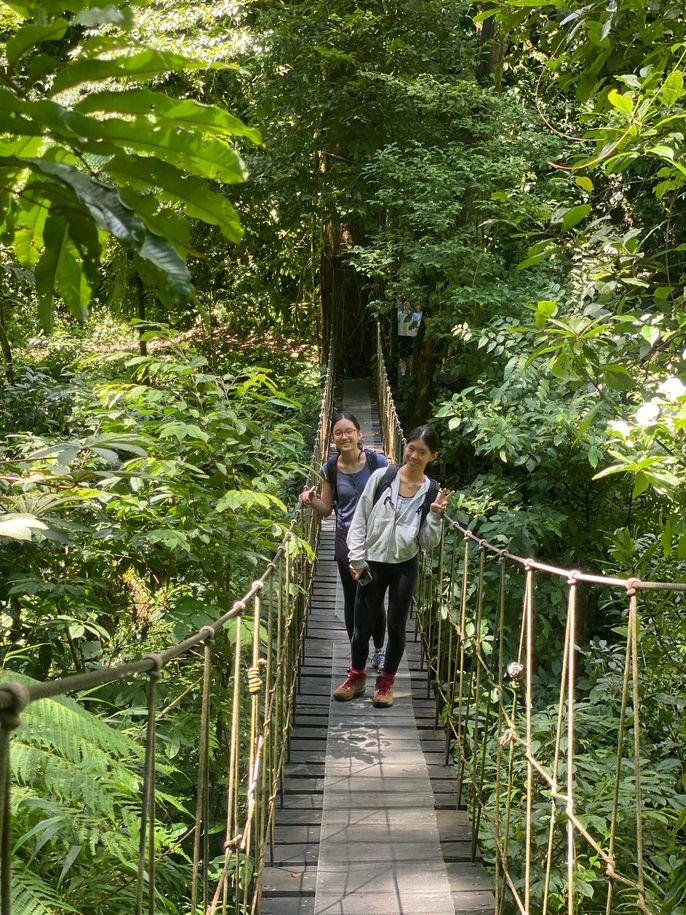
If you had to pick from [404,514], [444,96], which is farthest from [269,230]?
[404,514]

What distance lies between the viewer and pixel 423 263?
6297 mm

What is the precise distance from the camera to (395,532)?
3266 millimetres

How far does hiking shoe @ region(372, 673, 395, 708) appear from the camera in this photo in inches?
139

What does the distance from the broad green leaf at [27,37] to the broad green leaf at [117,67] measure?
0.09 feet

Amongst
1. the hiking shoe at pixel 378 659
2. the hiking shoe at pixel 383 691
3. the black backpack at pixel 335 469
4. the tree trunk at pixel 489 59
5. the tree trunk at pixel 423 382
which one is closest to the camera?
the hiking shoe at pixel 383 691

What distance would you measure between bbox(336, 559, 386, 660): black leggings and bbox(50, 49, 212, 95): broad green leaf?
291cm

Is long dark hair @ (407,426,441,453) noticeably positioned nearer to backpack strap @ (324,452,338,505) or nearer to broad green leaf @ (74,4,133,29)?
backpack strap @ (324,452,338,505)

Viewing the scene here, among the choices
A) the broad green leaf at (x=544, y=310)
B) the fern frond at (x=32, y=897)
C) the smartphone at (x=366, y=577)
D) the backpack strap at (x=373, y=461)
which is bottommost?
the fern frond at (x=32, y=897)

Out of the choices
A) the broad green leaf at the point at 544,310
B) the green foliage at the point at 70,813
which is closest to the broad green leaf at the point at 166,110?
the broad green leaf at the point at 544,310

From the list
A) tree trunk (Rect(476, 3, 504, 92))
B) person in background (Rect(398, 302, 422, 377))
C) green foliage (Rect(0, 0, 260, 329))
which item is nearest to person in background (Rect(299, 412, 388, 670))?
green foliage (Rect(0, 0, 260, 329))

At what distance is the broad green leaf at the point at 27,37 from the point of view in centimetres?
66

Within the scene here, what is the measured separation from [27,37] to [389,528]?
2.69 meters

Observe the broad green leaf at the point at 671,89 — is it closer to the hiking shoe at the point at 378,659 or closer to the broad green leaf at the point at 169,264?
the broad green leaf at the point at 169,264

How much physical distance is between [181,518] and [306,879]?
1141mm
